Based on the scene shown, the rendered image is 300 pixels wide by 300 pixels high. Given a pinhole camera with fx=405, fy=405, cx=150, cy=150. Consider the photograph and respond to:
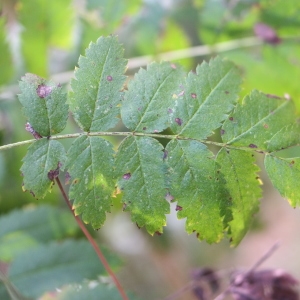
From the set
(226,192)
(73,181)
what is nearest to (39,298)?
(73,181)

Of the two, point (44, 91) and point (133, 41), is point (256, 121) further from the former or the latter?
point (133, 41)

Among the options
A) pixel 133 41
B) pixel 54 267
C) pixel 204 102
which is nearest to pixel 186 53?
pixel 133 41

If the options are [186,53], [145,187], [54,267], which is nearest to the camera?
[145,187]

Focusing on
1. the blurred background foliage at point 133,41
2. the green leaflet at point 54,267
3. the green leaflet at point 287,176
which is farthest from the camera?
the blurred background foliage at point 133,41

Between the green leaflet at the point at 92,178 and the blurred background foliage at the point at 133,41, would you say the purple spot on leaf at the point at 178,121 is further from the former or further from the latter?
the blurred background foliage at the point at 133,41

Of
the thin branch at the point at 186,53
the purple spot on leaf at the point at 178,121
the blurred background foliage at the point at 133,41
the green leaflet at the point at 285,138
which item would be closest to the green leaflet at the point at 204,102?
the purple spot on leaf at the point at 178,121

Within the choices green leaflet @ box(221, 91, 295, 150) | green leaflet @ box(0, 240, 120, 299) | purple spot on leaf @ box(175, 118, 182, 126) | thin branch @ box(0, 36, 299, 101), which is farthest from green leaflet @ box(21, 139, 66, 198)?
thin branch @ box(0, 36, 299, 101)
